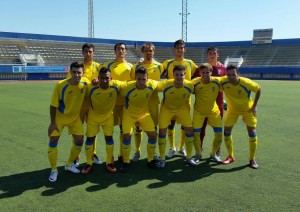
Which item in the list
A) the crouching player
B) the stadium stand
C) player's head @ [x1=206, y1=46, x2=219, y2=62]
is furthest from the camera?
the stadium stand

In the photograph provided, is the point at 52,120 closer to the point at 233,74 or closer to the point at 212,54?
the point at 233,74

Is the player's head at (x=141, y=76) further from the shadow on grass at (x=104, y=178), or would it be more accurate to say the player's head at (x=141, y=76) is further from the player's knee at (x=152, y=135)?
the shadow on grass at (x=104, y=178)

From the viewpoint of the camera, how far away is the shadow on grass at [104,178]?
4570 millimetres

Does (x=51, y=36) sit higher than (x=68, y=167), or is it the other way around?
(x=51, y=36)

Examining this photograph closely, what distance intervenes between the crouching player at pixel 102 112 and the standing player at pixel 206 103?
1443mm

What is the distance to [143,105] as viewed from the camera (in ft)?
18.1

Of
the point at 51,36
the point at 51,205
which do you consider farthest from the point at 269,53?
the point at 51,205

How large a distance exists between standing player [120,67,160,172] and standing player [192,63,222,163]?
0.83 m

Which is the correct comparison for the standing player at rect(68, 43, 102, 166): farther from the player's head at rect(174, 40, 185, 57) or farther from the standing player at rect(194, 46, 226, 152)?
the standing player at rect(194, 46, 226, 152)

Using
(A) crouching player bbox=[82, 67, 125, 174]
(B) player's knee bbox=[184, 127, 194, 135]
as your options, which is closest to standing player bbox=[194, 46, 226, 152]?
(B) player's knee bbox=[184, 127, 194, 135]

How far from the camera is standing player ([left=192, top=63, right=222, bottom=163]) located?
18.7ft

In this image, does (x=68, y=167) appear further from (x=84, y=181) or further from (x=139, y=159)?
(x=139, y=159)

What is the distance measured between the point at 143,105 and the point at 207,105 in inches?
47.1

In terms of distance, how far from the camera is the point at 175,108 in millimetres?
5703
